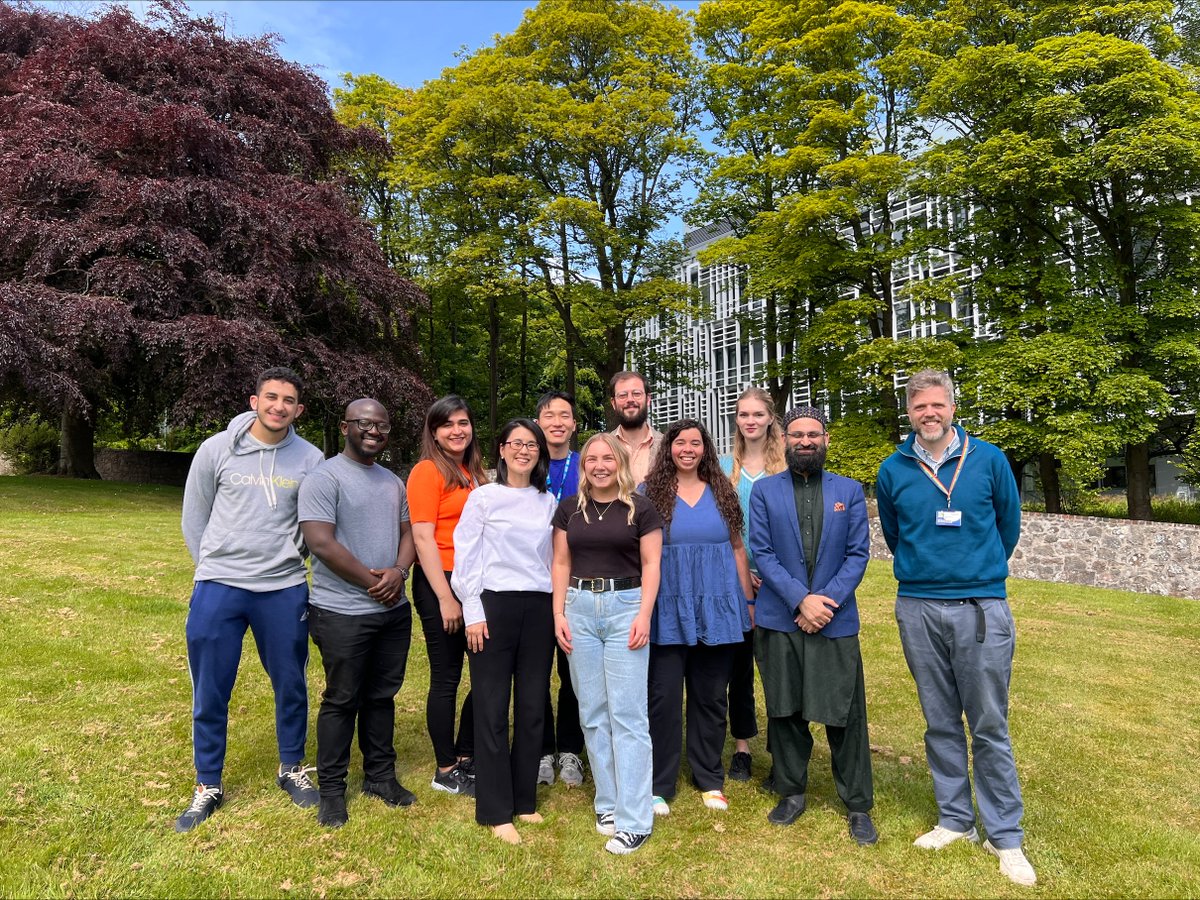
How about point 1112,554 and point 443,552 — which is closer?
point 443,552

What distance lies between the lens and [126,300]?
54.5 feet

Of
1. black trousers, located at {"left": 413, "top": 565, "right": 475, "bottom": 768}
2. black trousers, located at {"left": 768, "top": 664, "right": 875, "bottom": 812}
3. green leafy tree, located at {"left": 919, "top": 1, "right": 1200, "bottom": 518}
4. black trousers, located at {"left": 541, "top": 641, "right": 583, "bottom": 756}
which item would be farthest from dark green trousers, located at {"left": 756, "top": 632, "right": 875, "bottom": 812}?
green leafy tree, located at {"left": 919, "top": 1, "right": 1200, "bottom": 518}

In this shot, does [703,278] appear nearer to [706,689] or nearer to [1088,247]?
[1088,247]

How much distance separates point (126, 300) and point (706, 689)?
1700 cm

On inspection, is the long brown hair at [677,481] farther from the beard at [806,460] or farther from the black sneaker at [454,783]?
the black sneaker at [454,783]

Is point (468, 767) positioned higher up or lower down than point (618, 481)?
lower down

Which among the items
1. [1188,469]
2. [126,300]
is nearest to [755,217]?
[1188,469]

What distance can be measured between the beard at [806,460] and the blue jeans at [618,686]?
3.61 ft

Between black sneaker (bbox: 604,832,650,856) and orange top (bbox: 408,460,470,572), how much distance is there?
1.65 metres

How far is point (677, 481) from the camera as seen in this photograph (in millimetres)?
4418

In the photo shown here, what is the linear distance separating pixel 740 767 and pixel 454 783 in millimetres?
1788

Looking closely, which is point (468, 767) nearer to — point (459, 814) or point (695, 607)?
point (459, 814)

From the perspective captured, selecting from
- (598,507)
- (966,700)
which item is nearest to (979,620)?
(966,700)

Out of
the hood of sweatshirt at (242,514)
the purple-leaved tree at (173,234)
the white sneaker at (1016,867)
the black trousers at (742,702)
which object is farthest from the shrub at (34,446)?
the white sneaker at (1016,867)
